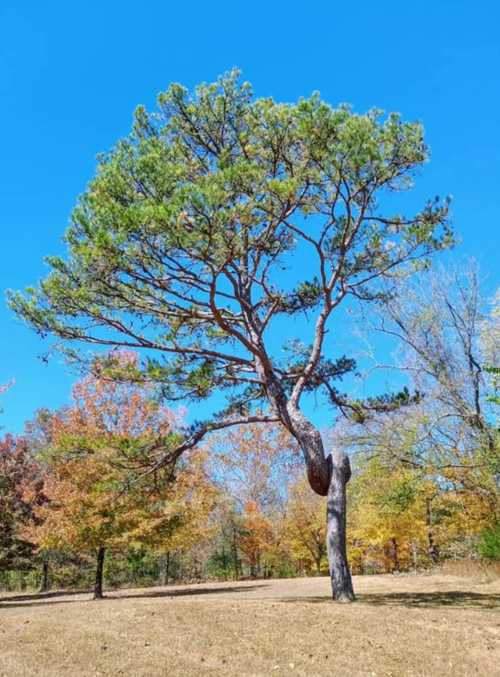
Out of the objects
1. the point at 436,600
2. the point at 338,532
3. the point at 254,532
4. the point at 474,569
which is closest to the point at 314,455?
the point at 338,532

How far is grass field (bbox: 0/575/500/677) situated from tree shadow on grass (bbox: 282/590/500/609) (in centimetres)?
43

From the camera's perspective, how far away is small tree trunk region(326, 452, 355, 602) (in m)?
8.64

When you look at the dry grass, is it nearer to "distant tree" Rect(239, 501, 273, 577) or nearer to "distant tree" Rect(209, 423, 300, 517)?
"distant tree" Rect(239, 501, 273, 577)

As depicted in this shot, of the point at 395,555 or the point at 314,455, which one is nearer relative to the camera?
the point at 314,455

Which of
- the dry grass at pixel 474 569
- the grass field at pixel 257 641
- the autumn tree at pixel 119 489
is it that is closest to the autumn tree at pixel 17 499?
the autumn tree at pixel 119 489

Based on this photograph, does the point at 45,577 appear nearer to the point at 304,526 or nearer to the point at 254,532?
the point at 254,532

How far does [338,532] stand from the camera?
8.84 metres

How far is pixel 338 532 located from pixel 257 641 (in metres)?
3.15

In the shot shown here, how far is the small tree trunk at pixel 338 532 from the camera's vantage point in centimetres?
864

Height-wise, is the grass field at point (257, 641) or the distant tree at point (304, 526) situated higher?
the distant tree at point (304, 526)

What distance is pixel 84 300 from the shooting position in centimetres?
881

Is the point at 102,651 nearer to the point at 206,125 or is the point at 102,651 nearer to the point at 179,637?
the point at 179,637

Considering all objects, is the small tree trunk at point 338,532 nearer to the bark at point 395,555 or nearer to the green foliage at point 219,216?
the green foliage at point 219,216

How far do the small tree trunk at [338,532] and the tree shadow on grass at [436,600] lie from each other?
11.1 inches
